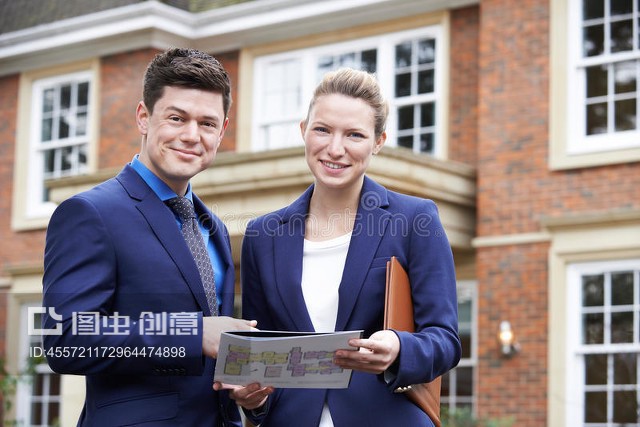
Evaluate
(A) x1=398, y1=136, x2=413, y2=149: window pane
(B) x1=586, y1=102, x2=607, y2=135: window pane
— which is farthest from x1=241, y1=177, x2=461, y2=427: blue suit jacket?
(A) x1=398, y1=136, x2=413, y2=149: window pane

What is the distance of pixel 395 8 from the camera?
14.7 metres

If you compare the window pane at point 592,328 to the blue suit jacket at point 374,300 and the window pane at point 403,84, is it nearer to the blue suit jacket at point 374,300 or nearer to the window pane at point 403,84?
the window pane at point 403,84

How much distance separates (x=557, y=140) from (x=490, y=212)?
3.82 feet

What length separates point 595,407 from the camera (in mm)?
12578

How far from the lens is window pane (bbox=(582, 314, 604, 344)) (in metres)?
12.6

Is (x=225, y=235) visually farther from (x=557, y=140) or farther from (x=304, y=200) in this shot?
(x=557, y=140)

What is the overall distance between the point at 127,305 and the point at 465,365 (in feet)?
36.4

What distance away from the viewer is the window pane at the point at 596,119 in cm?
1300

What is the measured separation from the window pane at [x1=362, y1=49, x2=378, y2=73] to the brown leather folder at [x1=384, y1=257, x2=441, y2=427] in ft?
38.7

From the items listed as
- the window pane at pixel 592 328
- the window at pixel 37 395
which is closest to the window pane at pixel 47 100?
the window at pixel 37 395

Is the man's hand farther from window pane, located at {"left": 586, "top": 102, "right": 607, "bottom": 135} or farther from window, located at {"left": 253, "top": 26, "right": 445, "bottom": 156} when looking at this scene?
window, located at {"left": 253, "top": 26, "right": 445, "bottom": 156}

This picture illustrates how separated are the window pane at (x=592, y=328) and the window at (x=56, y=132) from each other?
8357 millimetres

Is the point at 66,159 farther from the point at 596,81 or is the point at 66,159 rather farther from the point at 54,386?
the point at 596,81

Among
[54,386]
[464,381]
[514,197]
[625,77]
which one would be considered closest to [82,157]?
[54,386]
